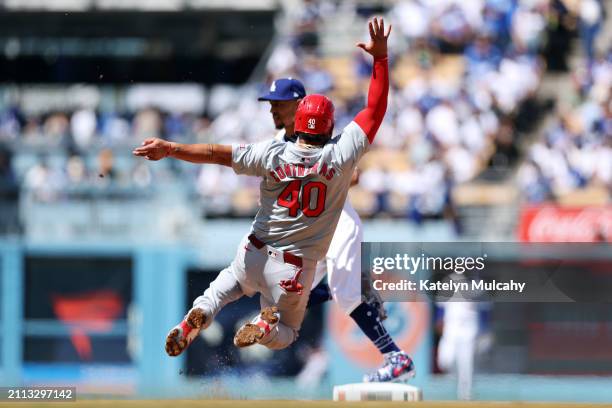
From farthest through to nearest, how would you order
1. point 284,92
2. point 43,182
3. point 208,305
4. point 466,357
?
point 43,182 < point 466,357 < point 284,92 < point 208,305

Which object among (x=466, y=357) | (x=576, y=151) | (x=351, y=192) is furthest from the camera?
(x=576, y=151)

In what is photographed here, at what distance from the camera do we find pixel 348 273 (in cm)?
865

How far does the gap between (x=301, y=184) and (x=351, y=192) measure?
851 centimetres

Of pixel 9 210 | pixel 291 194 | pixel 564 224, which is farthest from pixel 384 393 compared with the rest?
pixel 9 210

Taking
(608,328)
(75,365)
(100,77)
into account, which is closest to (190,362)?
(75,365)

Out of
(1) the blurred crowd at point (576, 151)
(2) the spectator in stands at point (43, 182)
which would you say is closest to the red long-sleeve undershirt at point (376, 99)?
(1) the blurred crowd at point (576, 151)

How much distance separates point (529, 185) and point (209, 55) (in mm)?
7551

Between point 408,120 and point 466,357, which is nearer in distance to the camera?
point 466,357

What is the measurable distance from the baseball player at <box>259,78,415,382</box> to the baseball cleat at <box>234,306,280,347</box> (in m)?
0.77

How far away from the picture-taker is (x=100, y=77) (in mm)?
21391

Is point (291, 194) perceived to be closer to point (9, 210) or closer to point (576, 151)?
point (9, 210)

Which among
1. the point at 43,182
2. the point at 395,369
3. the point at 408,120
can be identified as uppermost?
the point at 408,120

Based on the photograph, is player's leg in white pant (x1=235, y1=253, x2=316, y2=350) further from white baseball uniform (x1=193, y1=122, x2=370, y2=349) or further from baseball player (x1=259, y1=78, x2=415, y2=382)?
baseball player (x1=259, y1=78, x2=415, y2=382)

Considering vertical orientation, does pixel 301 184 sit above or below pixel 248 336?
above
